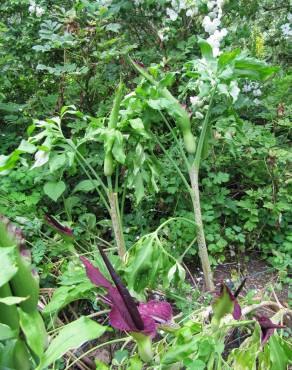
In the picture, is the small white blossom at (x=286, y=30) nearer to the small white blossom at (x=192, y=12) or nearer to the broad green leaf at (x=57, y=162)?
the small white blossom at (x=192, y=12)

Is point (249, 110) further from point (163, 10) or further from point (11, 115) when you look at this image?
point (11, 115)

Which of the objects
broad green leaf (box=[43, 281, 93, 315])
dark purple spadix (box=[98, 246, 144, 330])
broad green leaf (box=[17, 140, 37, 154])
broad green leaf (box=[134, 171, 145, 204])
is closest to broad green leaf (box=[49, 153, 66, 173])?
broad green leaf (box=[17, 140, 37, 154])

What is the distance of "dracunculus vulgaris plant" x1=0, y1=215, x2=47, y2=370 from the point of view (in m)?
0.92

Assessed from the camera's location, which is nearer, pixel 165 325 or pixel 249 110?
pixel 165 325

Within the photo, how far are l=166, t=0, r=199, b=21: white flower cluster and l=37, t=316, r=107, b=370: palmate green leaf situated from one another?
6.33ft

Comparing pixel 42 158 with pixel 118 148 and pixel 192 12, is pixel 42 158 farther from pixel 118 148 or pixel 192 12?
pixel 192 12

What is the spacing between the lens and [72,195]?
232cm

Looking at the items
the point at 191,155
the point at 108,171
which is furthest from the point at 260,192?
the point at 108,171

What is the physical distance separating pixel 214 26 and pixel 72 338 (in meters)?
1.66

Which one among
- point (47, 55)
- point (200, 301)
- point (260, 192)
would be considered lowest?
point (200, 301)

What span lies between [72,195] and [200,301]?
0.88 meters

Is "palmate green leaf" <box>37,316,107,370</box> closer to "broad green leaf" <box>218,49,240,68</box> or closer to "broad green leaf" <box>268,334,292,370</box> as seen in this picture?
"broad green leaf" <box>268,334,292,370</box>

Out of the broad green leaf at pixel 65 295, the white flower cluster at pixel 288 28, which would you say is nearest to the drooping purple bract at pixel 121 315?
the broad green leaf at pixel 65 295

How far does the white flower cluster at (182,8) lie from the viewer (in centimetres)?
239
